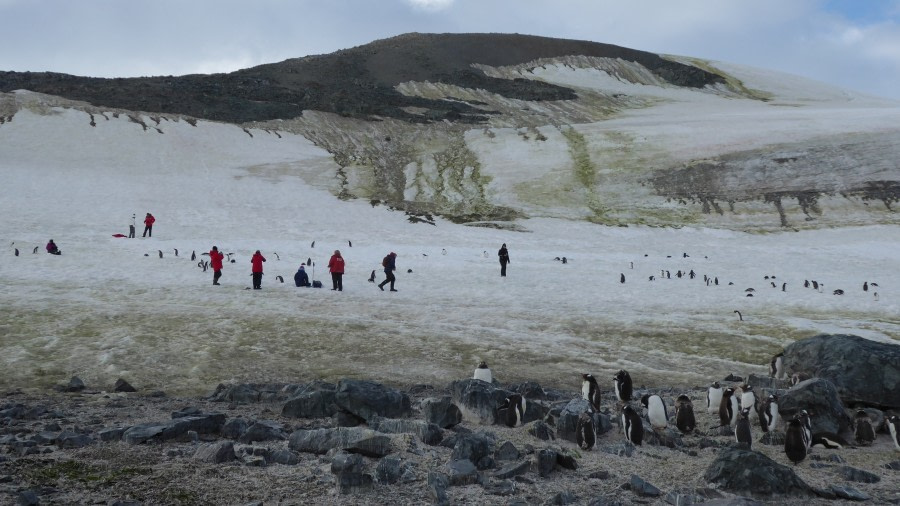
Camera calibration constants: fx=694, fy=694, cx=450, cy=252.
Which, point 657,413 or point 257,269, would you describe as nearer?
point 657,413

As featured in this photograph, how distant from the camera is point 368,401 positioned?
11023mm

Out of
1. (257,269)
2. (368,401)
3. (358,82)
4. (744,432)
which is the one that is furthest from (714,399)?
(358,82)

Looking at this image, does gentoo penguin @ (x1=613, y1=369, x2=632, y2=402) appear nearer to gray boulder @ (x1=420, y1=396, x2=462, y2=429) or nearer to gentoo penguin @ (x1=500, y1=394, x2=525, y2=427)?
gentoo penguin @ (x1=500, y1=394, x2=525, y2=427)

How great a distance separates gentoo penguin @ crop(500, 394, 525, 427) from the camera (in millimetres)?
11273

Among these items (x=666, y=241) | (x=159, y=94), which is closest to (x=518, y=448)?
(x=666, y=241)

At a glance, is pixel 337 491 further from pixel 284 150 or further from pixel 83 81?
pixel 83 81

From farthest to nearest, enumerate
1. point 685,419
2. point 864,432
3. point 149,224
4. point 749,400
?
point 149,224, point 749,400, point 685,419, point 864,432

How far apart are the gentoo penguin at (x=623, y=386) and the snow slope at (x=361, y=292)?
7.18ft

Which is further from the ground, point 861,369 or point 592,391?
point 861,369

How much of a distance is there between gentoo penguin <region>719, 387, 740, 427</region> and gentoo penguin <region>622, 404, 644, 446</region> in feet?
7.09

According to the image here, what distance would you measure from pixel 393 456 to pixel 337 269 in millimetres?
15938

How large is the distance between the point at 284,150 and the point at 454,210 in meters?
20.3

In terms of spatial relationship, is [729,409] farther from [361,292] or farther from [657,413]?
[361,292]

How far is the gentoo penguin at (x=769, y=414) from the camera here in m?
11.4
